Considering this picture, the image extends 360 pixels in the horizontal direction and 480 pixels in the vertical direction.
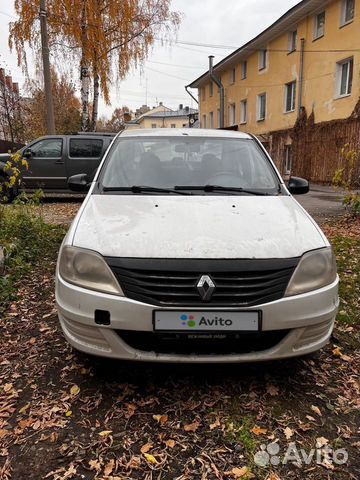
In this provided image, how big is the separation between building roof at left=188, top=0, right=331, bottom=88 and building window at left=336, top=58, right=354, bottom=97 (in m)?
2.87

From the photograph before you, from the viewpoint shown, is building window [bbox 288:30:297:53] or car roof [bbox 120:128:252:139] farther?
building window [bbox 288:30:297:53]

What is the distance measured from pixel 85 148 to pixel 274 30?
14.9 m

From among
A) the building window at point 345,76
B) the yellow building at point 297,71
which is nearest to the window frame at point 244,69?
the yellow building at point 297,71

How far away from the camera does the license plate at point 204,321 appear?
7.10ft

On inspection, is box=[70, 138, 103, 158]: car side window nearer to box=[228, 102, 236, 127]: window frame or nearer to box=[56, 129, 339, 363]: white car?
box=[56, 129, 339, 363]: white car

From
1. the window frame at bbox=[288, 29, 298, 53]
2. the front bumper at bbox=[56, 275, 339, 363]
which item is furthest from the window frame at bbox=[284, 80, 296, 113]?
the front bumper at bbox=[56, 275, 339, 363]

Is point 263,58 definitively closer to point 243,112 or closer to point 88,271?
point 243,112

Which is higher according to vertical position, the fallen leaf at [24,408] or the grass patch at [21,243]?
the grass patch at [21,243]

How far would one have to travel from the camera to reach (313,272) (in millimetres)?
2342

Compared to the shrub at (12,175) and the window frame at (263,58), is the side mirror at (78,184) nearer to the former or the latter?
the shrub at (12,175)

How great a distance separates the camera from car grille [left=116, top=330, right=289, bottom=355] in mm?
2207

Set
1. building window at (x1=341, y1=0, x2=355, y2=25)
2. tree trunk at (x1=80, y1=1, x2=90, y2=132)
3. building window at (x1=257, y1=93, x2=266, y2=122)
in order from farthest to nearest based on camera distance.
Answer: building window at (x1=257, y1=93, x2=266, y2=122), tree trunk at (x1=80, y1=1, x2=90, y2=132), building window at (x1=341, y1=0, x2=355, y2=25)

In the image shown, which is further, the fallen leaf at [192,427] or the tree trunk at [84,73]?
the tree trunk at [84,73]

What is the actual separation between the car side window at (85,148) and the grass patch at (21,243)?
4.70 metres
